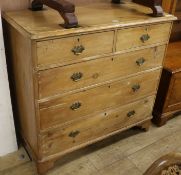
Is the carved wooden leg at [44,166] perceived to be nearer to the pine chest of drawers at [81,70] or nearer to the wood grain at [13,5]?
the pine chest of drawers at [81,70]

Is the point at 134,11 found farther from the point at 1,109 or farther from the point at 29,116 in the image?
the point at 1,109

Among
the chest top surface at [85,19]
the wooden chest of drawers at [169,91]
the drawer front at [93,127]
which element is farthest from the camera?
the wooden chest of drawers at [169,91]

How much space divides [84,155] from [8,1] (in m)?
1.18

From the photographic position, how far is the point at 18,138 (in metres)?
2.08

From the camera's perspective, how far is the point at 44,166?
1.78 meters

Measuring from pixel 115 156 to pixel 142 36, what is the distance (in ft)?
2.98

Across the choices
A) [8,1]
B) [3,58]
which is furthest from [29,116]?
[8,1]

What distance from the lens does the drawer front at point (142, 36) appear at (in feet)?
5.27

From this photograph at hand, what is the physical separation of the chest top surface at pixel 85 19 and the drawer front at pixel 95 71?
0.21 m

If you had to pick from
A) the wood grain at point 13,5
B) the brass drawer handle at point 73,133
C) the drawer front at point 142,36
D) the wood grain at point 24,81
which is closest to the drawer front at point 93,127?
the brass drawer handle at point 73,133

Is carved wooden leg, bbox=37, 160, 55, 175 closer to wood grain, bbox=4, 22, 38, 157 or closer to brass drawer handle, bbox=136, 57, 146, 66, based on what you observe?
wood grain, bbox=4, 22, 38, 157

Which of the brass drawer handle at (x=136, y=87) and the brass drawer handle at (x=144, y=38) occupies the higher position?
the brass drawer handle at (x=144, y=38)

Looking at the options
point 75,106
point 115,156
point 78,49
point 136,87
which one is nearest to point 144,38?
point 136,87

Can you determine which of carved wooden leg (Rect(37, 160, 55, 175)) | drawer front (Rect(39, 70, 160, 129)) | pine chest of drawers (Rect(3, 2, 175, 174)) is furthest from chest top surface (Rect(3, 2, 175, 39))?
carved wooden leg (Rect(37, 160, 55, 175))
